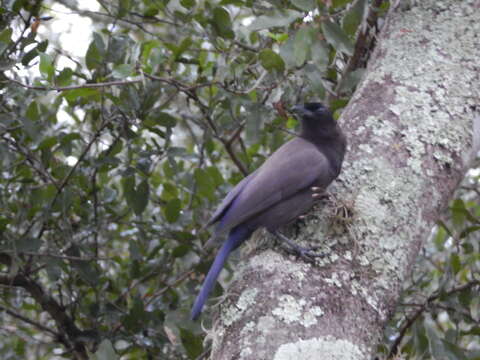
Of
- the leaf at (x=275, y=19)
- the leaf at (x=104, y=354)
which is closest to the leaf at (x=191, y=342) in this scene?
the leaf at (x=104, y=354)

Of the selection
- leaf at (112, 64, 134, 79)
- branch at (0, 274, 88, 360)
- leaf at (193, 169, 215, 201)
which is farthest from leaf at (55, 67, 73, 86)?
branch at (0, 274, 88, 360)

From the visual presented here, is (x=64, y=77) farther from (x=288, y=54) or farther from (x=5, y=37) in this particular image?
(x=288, y=54)

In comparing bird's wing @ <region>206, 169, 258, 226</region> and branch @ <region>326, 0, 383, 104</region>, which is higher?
branch @ <region>326, 0, 383, 104</region>

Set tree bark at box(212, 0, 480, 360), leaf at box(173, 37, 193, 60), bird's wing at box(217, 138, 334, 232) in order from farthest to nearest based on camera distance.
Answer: leaf at box(173, 37, 193, 60) < bird's wing at box(217, 138, 334, 232) < tree bark at box(212, 0, 480, 360)

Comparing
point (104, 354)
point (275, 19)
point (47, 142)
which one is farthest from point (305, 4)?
point (104, 354)

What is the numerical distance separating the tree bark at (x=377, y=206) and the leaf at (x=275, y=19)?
62 cm

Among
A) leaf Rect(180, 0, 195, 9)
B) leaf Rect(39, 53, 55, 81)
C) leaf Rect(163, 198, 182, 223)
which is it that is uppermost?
leaf Rect(180, 0, 195, 9)

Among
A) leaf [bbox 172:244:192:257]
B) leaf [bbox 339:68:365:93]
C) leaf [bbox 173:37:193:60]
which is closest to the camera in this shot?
leaf [bbox 173:37:193:60]

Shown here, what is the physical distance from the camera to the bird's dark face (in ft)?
11.3

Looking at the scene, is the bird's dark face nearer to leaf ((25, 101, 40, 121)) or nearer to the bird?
the bird

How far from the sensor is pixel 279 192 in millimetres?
3186

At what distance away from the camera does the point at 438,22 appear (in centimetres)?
335

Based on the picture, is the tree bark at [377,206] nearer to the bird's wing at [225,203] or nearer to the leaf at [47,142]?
the bird's wing at [225,203]

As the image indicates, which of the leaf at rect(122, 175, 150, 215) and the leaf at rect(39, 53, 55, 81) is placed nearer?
the leaf at rect(39, 53, 55, 81)
